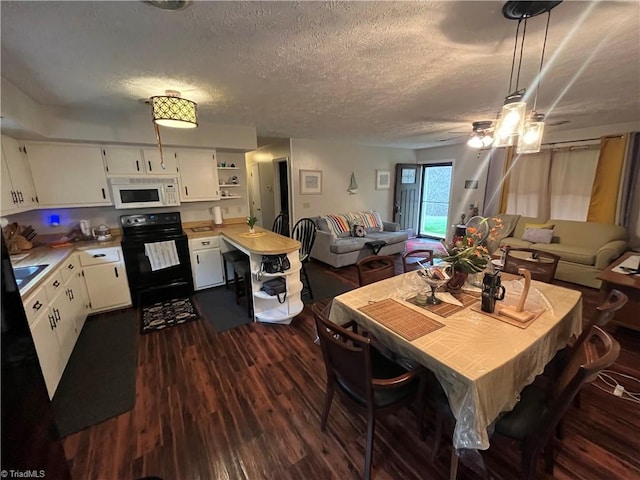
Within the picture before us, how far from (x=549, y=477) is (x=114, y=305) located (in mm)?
4155

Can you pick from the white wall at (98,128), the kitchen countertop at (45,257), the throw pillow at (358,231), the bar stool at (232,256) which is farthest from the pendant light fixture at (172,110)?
the throw pillow at (358,231)

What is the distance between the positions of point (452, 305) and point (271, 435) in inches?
56.0

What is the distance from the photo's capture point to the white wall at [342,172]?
17.3 ft

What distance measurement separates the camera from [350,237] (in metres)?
5.17

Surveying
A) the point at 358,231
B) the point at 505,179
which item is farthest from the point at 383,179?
the point at 505,179

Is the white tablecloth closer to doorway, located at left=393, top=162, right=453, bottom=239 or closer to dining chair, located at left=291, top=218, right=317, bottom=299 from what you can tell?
dining chair, located at left=291, top=218, right=317, bottom=299

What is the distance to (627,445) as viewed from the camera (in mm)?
1562

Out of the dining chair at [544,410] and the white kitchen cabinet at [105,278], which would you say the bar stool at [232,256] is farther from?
the dining chair at [544,410]

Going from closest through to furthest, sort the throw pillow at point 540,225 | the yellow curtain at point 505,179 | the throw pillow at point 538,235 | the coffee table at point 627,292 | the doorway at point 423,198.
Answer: the coffee table at point 627,292
the throw pillow at point 538,235
the throw pillow at point 540,225
the yellow curtain at point 505,179
the doorway at point 423,198

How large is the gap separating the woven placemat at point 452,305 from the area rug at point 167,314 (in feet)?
8.48

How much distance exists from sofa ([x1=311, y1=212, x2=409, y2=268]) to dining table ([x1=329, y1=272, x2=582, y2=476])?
2.67 metres

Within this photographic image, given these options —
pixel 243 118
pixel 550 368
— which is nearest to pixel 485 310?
pixel 550 368

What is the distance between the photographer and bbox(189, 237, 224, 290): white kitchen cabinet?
142 inches

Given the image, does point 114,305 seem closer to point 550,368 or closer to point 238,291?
point 238,291
